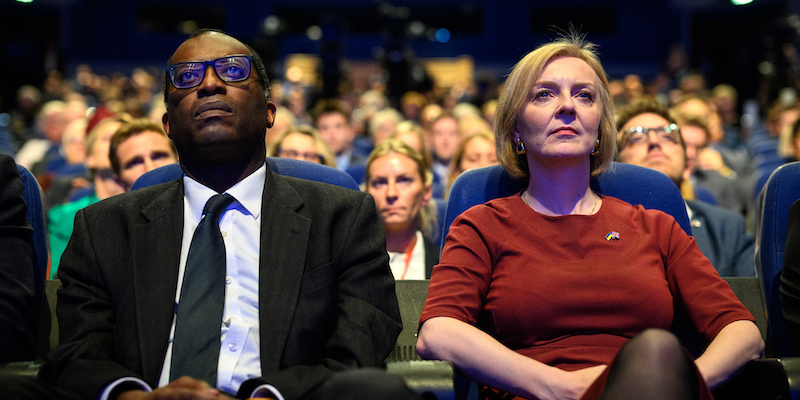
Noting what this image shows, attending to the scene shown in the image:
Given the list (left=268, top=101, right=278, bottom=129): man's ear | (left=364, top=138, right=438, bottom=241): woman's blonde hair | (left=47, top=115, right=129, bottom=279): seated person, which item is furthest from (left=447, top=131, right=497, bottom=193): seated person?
(left=268, top=101, right=278, bottom=129): man's ear

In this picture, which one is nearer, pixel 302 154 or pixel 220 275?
pixel 220 275

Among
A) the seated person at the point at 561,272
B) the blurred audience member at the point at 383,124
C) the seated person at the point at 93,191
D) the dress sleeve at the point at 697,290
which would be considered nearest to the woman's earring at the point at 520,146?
the seated person at the point at 561,272

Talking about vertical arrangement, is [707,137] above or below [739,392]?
above

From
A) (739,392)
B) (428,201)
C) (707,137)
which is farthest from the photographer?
(707,137)

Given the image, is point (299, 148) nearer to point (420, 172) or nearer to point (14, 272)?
point (420, 172)

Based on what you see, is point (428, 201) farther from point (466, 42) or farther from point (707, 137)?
point (466, 42)

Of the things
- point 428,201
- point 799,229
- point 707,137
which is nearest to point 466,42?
point 707,137

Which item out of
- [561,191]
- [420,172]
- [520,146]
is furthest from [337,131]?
[561,191]

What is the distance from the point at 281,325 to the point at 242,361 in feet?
0.34

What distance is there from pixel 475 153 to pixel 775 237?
1.56 m

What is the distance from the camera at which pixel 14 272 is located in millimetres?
1476

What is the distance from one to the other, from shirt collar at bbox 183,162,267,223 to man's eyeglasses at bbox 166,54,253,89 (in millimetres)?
211

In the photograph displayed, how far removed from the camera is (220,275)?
54.0 inches

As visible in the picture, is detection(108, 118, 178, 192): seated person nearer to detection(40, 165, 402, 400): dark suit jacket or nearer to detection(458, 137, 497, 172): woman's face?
detection(40, 165, 402, 400): dark suit jacket
